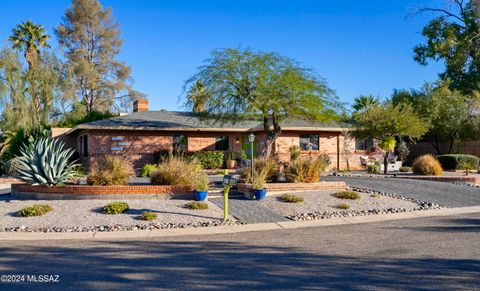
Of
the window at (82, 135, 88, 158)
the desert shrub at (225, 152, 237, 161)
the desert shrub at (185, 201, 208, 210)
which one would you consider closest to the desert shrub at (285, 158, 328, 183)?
the desert shrub at (185, 201, 208, 210)

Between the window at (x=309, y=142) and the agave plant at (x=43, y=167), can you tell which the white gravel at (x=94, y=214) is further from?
the window at (x=309, y=142)

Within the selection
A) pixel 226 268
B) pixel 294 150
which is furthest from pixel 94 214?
pixel 294 150

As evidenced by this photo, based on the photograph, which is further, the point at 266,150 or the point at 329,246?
the point at 266,150

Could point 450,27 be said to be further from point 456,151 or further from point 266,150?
point 266,150

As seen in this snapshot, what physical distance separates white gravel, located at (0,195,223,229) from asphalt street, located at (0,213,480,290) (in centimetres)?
Answer: 193

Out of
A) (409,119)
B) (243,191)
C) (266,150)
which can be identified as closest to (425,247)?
(243,191)

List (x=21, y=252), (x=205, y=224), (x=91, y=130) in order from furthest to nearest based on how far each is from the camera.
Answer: (x=91, y=130) → (x=205, y=224) → (x=21, y=252)

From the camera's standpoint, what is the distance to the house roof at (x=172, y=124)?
2695 cm

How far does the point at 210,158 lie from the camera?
28.4 meters

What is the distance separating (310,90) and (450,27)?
71.4 ft

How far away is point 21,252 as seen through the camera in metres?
9.04

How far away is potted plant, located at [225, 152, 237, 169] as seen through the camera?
28797 millimetres

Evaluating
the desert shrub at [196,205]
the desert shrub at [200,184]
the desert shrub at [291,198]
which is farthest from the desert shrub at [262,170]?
the desert shrub at [196,205]

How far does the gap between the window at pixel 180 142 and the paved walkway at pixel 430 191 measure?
39.1 feet
